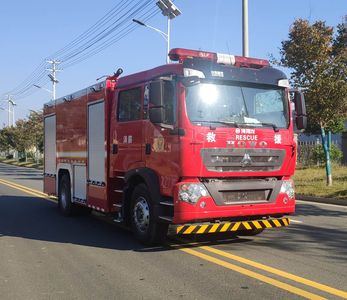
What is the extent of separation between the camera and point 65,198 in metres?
12.5

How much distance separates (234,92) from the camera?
804cm

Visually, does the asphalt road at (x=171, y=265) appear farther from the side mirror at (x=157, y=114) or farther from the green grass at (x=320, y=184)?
the green grass at (x=320, y=184)

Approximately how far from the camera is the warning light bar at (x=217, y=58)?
7.84m

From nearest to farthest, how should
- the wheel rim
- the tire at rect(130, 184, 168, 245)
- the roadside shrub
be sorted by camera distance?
the tire at rect(130, 184, 168, 245) → the wheel rim → the roadside shrub

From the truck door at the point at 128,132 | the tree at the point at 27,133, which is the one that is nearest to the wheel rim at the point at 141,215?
the truck door at the point at 128,132

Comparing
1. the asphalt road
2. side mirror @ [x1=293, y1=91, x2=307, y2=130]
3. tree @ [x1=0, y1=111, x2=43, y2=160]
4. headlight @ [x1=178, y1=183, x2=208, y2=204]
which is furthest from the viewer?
tree @ [x1=0, y1=111, x2=43, y2=160]

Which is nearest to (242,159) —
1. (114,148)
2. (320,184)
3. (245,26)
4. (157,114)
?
A: (157,114)

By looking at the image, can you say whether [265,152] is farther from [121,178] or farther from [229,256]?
[121,178]

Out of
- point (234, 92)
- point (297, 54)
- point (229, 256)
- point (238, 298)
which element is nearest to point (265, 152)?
point (234, 92)

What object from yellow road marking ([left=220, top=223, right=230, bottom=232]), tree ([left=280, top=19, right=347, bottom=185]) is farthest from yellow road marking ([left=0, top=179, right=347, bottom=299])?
tree ([left=280, top=19, right=347, bottom=185])

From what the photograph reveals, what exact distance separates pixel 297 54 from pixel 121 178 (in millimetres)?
10256

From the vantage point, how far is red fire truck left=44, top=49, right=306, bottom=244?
7.58 m

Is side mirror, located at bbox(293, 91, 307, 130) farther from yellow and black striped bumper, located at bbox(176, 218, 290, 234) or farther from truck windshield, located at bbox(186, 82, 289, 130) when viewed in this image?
yellow and black striped bumper, located at bbox(176, 218, 290, 234)

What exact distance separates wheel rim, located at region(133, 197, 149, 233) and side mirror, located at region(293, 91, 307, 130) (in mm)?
2870
